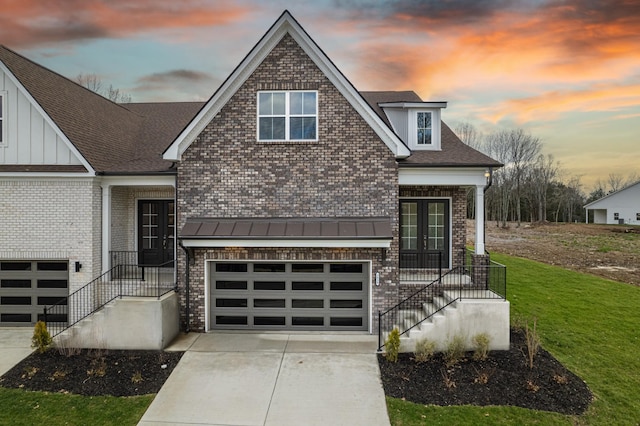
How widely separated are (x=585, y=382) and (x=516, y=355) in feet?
4.54

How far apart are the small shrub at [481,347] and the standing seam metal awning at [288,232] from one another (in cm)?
319

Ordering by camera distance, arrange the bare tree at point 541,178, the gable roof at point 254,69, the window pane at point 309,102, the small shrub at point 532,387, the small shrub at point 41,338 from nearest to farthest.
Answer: the small shrub at point 532,387 < the small shrub at point 41,338 < the gable roof at point 254,69 < the window pane at point 309,102 < the bare tree at point 541,178

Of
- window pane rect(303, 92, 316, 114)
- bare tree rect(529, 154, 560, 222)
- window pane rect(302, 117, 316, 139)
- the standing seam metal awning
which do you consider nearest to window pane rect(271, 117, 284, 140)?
window pane rect(302, 117, 316, 139)

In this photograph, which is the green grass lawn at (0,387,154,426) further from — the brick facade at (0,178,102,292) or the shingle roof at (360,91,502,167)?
the shingle roof at (360,91,502,167)

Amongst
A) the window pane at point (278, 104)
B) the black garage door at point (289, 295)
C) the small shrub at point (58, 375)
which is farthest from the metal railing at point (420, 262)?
the small shrub at point (58, 375)

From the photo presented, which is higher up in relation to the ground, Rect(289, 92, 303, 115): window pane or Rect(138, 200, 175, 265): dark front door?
Rect(289, 92, 303, 115): window pane

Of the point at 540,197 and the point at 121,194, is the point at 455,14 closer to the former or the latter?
the point at 121,194

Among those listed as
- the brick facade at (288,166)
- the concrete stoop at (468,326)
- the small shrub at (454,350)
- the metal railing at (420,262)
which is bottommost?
the small shrub at (454,350)

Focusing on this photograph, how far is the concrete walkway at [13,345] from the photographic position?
8508 millimetres

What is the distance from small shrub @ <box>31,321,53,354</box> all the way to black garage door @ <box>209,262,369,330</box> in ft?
13.2

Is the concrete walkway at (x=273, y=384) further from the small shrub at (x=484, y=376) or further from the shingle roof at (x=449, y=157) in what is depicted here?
the shingle roof at (x=449, y=157)

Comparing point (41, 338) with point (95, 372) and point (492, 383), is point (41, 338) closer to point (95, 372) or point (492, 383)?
point (95, 372)

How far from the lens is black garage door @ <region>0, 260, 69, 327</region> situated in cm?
1080

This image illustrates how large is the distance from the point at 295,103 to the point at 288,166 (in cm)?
192
